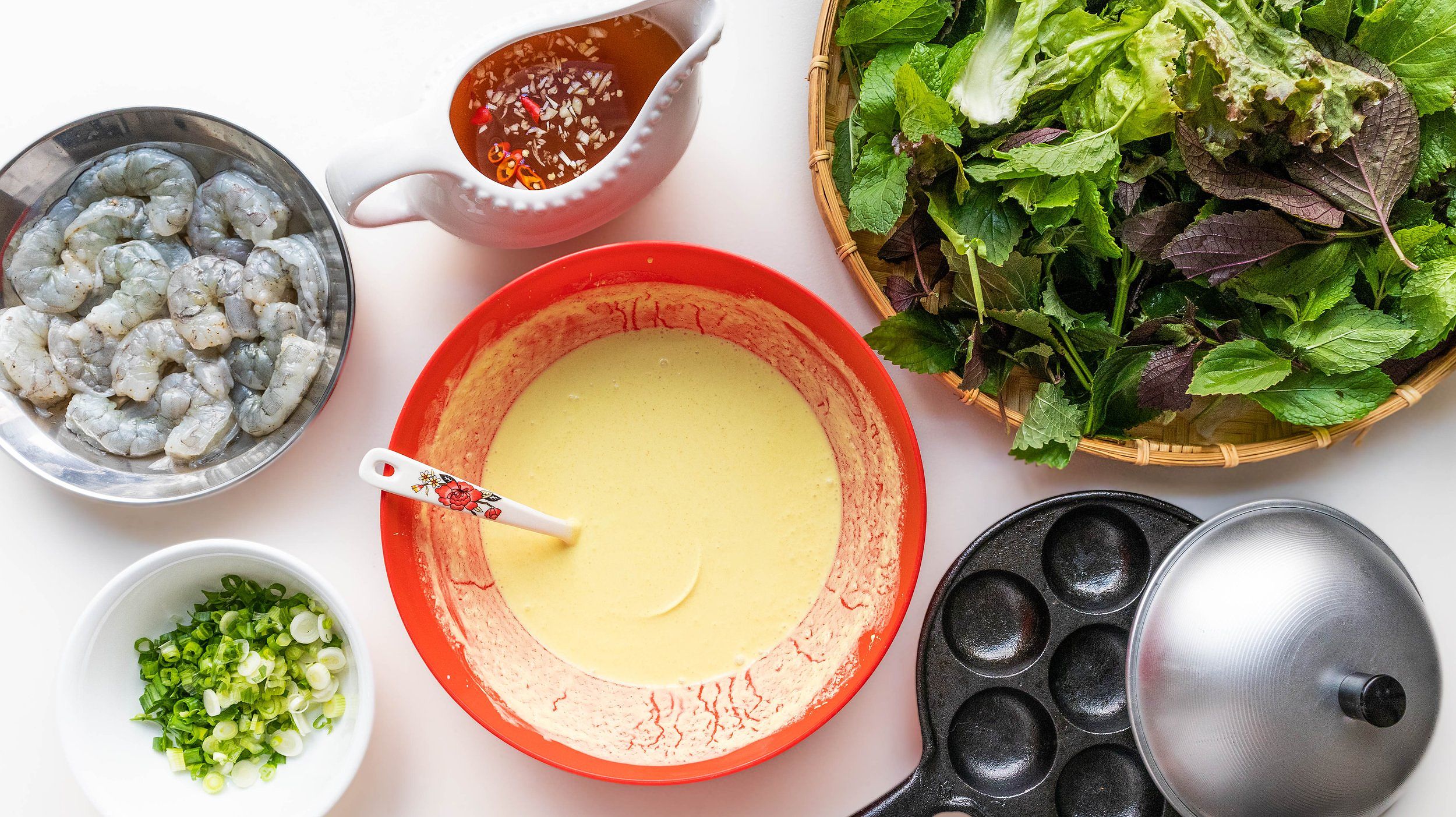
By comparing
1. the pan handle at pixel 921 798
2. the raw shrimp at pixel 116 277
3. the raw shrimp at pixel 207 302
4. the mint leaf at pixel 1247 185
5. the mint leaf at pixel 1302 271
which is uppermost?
the raw shrimp at pixel 116 277

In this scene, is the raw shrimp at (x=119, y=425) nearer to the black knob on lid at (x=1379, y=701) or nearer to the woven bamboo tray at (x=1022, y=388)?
the woven bamboo tray at (x=1022, y=388)

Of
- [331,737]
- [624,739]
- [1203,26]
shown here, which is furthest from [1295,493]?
[331,737]

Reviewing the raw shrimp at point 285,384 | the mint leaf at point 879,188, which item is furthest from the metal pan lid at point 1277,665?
the raw shrimp at point 285,384

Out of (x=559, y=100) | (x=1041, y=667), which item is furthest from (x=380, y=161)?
(x=1041, y=667)

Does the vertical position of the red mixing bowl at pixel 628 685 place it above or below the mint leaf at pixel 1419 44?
below

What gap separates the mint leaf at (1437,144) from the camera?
1.13 metres

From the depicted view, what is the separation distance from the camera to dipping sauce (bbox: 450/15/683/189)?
4.05 ft

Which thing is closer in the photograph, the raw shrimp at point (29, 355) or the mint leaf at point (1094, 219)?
the mint leaf at point (1094, 219)

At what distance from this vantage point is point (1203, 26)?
109cm

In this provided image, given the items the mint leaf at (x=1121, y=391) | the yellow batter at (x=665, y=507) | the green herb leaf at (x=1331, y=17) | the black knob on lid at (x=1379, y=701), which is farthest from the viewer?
the yellow batter at (x=665, y=507)

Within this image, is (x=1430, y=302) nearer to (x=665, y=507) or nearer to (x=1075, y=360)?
(x=1075, y=360)

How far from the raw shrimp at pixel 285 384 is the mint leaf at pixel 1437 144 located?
4.90 feet

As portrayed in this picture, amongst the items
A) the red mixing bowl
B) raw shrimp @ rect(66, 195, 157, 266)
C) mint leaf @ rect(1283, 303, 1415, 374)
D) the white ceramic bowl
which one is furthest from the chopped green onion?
mint leaf @ rect(1283, 303, 1415, 374)

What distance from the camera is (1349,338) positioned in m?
1.14
